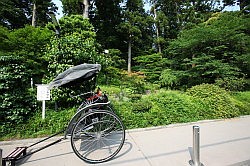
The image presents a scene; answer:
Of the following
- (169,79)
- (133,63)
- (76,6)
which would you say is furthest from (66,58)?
(133,63)

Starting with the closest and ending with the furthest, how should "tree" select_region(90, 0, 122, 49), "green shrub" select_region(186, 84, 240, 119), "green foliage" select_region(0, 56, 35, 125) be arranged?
1. "green foliage" select_region(0, 56, 35, 125)
2. "green shrub" select_region(186, 84, 240, 119)
3. "tree" select_region(90, 0, 122, 49)

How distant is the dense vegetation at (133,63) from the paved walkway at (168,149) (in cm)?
49

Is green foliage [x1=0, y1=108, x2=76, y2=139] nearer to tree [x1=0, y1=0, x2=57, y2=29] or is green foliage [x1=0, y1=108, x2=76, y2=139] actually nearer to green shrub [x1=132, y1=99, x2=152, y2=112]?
green shrub [x1=132, y1=99, x2=152, y2=112]

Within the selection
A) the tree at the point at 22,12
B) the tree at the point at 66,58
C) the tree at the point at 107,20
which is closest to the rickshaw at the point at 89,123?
the tree at the point at 66,58

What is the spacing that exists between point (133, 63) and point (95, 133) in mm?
16109

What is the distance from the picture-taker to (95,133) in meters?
2.69

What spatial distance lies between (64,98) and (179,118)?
2.87 meters

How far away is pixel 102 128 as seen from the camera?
280 centimetres

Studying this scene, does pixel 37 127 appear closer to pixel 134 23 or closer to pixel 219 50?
pixel 219 50

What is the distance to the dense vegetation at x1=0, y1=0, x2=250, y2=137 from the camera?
3.59 metres

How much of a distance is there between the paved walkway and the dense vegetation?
486 mm

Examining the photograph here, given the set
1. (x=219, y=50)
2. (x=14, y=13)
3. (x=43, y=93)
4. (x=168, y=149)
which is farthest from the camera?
(x=14, y=13)

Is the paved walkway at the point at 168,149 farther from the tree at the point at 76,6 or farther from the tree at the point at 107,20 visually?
the tree at the point at 107,20

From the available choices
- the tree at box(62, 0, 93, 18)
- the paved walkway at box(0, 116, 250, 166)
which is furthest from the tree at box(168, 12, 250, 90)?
the tree at box(62, 0, 93, 18)
